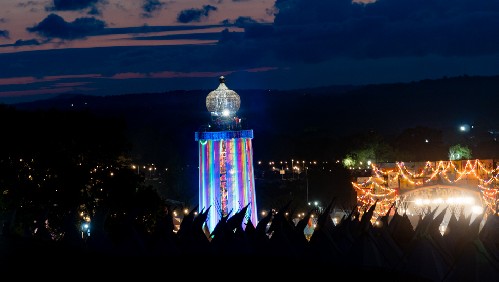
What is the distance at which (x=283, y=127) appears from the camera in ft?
506

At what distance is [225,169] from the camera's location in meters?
33.9

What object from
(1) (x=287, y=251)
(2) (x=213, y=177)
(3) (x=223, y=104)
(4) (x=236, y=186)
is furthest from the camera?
(3) (x=223, y=104)

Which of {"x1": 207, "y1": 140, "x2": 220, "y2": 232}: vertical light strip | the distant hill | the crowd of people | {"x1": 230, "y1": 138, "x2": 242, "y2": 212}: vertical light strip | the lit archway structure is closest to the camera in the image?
the crowd of people

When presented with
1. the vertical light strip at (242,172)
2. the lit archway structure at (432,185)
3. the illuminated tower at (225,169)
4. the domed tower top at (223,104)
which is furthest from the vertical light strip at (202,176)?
the lit archway structure at (432,185)

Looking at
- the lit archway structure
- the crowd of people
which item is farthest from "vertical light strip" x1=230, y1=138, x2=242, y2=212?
the crowd of people

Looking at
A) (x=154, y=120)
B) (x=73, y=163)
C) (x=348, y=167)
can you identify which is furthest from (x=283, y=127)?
(x=73, y=163)

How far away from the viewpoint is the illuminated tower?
33.5 metres

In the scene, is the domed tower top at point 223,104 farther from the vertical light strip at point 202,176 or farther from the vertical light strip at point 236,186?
the vertical light strip at point 236,186

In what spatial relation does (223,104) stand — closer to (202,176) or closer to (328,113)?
(202,176)

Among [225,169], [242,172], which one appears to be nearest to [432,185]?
[242,172]

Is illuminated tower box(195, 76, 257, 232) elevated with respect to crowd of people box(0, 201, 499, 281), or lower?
elevated

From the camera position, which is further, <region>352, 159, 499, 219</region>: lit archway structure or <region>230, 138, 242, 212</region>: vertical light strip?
<region>352, 159, 499, 219</region>: lit archway structure

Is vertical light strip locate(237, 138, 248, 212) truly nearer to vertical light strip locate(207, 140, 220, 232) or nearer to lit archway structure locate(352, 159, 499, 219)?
vertical light strip locate(207, 140, 220, 232)

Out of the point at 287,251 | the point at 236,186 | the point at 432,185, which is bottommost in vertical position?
the point at 287,251
